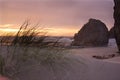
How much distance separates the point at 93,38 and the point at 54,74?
11165 millimetres

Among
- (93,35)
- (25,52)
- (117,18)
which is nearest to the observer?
(25,52)

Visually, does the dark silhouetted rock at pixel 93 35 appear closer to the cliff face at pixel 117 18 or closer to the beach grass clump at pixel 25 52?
the cliff face at pixel 117 18

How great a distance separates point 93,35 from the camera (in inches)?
648

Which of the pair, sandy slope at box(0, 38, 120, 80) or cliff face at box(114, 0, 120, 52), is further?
cliff face at box(114, 0, 120, 52)

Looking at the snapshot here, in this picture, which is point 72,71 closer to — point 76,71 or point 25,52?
point 76,71

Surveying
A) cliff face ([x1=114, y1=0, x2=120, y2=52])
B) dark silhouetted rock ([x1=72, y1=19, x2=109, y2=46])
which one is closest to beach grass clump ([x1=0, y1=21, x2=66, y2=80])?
cliff face ([x1=114, y1=0, x2=120, y2=52])

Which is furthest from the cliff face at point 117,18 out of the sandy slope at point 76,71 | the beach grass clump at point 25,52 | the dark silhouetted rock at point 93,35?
the dark silhouetted rock at point 93,35

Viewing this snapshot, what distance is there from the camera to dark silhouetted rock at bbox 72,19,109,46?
53.3 ft

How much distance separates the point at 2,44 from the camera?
17.2ft

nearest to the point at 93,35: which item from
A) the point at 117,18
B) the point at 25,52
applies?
the point at 117,18

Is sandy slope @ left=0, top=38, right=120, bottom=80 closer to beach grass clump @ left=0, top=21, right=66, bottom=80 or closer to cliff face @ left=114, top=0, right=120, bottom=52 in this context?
beach grass clump @ left=0, top=21, right=66, bottom=80

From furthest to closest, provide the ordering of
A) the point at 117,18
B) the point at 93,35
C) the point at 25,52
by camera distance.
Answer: the point at 93,35
the point at 117,18
the point at 25,52

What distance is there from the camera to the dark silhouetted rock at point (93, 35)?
16250mm

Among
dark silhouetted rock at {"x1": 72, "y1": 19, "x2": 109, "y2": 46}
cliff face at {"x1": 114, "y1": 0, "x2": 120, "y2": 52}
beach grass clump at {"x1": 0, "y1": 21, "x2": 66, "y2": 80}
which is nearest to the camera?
beach grass clump at {"x1": 0, "y1": 21, "x2": 66, "y2": 80}
